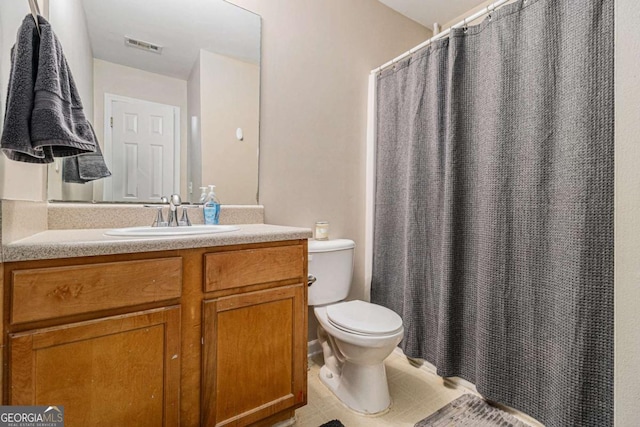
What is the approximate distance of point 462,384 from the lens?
5.43ft

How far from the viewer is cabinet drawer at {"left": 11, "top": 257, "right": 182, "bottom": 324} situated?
792 millimetres

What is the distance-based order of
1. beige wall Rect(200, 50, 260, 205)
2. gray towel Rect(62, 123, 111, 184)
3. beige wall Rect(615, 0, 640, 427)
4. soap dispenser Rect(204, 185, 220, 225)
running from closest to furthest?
beige wall Rect(615, 0, 640, 427), gray towel Rect(62, 123, 111, 184), soap dispenser Rect(204, 185, 220, 225), beige wall Rect(200, 50, 260, 205)

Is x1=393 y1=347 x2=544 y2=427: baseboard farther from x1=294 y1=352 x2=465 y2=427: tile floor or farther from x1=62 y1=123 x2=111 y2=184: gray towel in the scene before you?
x1=62 y1=123 x2=111 y2=184: gray towel

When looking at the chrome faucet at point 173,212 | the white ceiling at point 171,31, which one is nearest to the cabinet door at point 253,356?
the chrome faucet at point 173,212

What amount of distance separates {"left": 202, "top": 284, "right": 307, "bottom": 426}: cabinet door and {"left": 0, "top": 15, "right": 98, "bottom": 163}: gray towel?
668mm

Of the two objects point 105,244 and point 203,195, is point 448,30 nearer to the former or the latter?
point 203,195

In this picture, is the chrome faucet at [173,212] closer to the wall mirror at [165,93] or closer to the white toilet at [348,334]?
the wall mirror at [165,93]

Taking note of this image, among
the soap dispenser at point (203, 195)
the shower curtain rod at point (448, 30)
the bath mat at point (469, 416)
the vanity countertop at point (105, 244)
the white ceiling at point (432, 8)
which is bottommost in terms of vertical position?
the bath mat at point (469, 416)

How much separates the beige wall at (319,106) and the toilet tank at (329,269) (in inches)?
9.7

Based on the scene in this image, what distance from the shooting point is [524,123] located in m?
1.36

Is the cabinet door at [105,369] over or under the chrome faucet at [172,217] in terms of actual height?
under

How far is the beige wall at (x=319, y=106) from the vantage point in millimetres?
1802

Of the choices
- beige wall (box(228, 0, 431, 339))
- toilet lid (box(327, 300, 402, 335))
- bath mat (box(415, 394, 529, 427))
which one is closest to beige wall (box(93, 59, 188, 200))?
beige wall (box(228, 0, 431, 339))

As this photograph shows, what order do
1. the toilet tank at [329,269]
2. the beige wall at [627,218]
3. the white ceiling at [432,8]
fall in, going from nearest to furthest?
the beige wall at [627,218] → the toilet tank at [329,269] → the white ceiling at [432,8]
